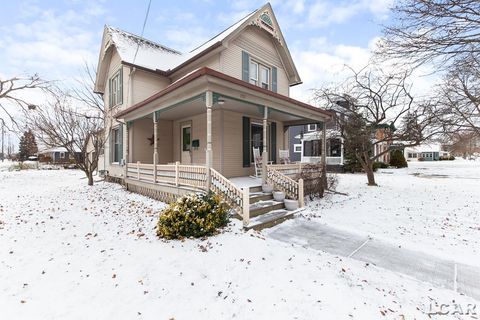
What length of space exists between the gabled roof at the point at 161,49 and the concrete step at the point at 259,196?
623cm

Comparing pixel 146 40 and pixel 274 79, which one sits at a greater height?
pixel 146 40

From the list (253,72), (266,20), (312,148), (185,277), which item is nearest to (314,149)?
(312,148)

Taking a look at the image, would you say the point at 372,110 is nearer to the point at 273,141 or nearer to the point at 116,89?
the point at 273,141

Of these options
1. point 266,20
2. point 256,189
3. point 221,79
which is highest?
point 266,20

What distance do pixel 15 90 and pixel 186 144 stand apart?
658 inches

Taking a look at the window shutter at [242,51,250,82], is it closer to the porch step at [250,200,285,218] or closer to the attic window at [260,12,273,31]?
the attic window at [260,12,273,31]

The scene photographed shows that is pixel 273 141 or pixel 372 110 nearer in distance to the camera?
pixel 273 141

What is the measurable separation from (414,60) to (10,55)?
71.3 feet

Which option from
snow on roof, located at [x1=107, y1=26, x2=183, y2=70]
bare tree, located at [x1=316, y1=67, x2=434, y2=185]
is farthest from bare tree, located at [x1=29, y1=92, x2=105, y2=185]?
bare tree, located at [x1=316, y1=67, x2=434, y2=185]

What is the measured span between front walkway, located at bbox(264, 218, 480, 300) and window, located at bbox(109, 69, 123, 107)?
35.0 ft

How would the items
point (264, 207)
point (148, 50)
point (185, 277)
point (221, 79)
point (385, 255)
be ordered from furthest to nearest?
1. point (148, 50)
2. point (264, 207)
3. point (221, 79)
4. point (385, 255)
5. point (185, 277)

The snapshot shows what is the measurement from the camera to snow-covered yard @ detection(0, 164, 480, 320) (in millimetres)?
2725

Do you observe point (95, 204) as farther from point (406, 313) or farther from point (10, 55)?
point (10, 55)

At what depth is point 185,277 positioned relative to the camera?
3355 millimetres
